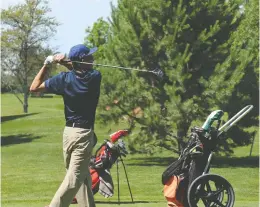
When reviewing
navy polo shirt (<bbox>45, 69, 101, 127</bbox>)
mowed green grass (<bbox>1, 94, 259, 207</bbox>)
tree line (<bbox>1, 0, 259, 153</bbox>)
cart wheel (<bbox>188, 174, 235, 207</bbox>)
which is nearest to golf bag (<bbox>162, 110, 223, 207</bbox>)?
cart wheel (<bbox>188, 174, 235, 207</bbox>)

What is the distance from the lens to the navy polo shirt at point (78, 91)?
670cm

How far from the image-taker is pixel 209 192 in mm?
7453

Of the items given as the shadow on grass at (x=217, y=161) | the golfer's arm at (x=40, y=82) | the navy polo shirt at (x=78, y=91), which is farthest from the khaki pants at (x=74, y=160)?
the shadow on grass at (x=217, y=161)

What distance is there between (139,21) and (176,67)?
1.98 meters

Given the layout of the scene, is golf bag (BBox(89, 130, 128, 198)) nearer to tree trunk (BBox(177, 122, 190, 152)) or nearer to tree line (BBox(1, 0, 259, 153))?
tree line (BBox(1, 0, 259, 153))

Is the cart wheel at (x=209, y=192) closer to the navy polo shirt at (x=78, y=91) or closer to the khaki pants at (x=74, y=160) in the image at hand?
the khaki pants at (x=74, y=160)

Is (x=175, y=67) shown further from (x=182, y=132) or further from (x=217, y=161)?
(x=217, y=161)

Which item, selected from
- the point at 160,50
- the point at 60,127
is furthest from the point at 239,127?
the point at 60,127

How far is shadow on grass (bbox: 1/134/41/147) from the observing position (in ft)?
125

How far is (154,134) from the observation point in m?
22.0

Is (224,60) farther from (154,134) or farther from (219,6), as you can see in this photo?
(154,134)

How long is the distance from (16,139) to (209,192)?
3345 cm

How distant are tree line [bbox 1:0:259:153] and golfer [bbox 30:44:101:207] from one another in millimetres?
14080


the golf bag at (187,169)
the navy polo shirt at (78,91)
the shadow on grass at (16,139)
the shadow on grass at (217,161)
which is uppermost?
the navy polo shirt at (78,91)
